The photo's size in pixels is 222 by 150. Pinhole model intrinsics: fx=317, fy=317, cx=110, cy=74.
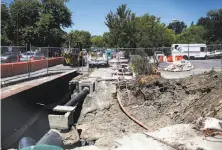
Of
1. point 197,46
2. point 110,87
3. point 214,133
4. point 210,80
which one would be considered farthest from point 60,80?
point 197,46

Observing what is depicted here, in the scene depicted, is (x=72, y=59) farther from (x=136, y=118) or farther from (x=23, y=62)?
(x=136, y=118)

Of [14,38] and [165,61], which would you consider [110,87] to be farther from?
[14,38]

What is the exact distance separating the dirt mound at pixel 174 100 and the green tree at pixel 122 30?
28114 mm

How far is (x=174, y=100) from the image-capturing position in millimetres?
15266

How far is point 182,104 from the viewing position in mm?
14297

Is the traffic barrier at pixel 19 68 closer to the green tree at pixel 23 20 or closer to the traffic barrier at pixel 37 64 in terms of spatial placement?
the traffic barrier at pixel 37 64

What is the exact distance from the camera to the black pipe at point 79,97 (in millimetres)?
17759

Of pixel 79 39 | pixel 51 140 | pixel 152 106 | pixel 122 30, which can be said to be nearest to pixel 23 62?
pixel 152 106

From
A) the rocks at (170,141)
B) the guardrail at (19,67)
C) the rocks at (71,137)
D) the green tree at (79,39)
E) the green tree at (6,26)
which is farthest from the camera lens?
the green tree at (79,39)

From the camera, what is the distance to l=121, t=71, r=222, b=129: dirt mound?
12.4 meters

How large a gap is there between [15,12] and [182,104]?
51.6 meters

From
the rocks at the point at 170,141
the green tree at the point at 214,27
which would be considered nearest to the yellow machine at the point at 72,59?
the rocks at the point at 170,141

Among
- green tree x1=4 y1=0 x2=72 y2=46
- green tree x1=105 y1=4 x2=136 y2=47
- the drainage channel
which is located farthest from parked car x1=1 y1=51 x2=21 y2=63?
green tree x1=4 y1=0 x2=72 y2=46

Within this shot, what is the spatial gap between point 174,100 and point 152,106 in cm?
110
